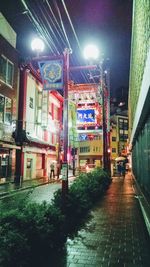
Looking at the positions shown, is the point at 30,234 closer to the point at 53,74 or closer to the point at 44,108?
the point at 53,74

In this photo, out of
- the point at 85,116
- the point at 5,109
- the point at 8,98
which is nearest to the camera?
the point at 85,116

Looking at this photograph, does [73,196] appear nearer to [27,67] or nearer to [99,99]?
[99,99]

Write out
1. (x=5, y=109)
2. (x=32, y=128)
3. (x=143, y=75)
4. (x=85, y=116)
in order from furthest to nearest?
(x=32, y=128)
(x=5, y=109)
(x=85, y=116)
(x=143, y=75)

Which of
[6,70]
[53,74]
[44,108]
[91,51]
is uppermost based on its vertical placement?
[6,70]

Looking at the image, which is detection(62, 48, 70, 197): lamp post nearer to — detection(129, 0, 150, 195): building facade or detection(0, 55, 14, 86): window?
detection(129, 0, 150, 195): building facade

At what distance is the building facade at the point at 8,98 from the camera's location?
24406mm

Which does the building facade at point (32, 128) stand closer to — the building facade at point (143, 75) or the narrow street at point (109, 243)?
the building facade at point (143, 75)

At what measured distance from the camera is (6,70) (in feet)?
84.1

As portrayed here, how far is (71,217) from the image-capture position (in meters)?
8.27

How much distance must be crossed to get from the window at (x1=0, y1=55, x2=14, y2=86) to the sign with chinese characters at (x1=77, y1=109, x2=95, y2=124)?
24.2 ft

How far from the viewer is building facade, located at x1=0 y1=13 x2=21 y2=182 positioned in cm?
2441

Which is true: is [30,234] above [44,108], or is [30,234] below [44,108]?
below

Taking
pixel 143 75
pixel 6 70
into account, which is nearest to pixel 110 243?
pixel 143 75

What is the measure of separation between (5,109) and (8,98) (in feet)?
3.81
